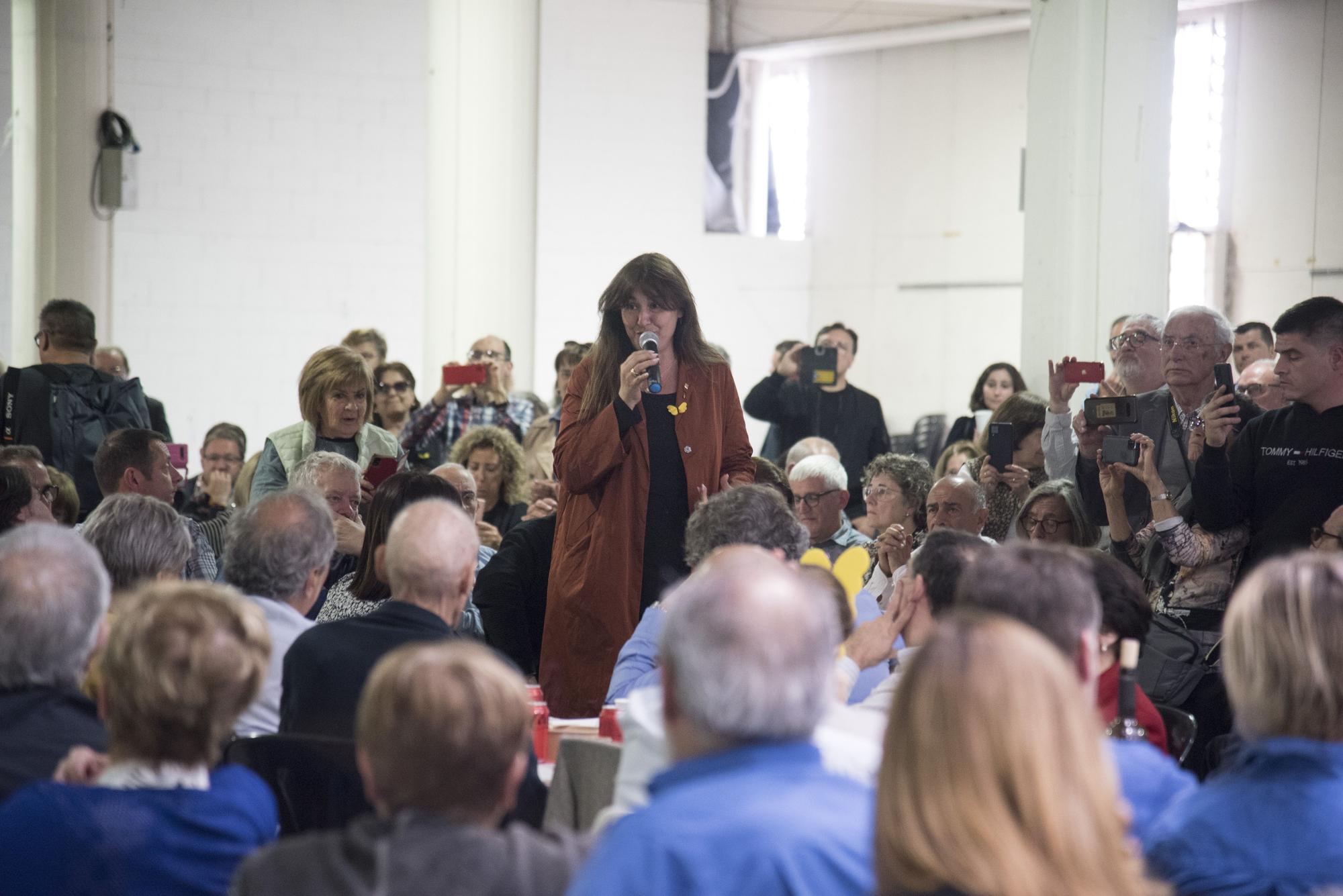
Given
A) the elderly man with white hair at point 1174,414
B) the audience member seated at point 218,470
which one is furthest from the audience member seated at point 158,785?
the audience member seated at point 218,470

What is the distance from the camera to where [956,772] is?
1.29 meters

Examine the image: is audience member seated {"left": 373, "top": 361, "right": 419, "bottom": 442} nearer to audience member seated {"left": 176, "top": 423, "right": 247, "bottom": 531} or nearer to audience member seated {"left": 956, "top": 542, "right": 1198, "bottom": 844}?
audience member seated {"left": 176, "top": 423, "right": 247, "bottom": 531}

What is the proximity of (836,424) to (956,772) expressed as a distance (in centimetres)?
526

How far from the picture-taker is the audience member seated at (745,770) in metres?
1.39

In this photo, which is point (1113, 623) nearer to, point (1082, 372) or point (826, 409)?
point (1082, 372)

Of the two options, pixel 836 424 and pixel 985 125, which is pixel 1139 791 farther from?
pixel 985 125

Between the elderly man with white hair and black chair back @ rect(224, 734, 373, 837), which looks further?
the elderly man with white hair

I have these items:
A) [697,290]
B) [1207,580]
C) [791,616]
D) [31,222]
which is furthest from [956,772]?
[697,290]

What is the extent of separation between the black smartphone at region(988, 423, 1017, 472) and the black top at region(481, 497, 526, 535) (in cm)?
164

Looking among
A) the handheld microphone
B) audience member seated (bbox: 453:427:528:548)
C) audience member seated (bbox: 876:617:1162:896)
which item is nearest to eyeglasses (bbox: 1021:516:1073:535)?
the handheld microphone

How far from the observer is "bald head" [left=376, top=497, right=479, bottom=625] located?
101 inches

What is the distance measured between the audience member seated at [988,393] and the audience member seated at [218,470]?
302 centimetres

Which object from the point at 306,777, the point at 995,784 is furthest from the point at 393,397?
the point at 995,784

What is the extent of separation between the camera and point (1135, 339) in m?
4.54
